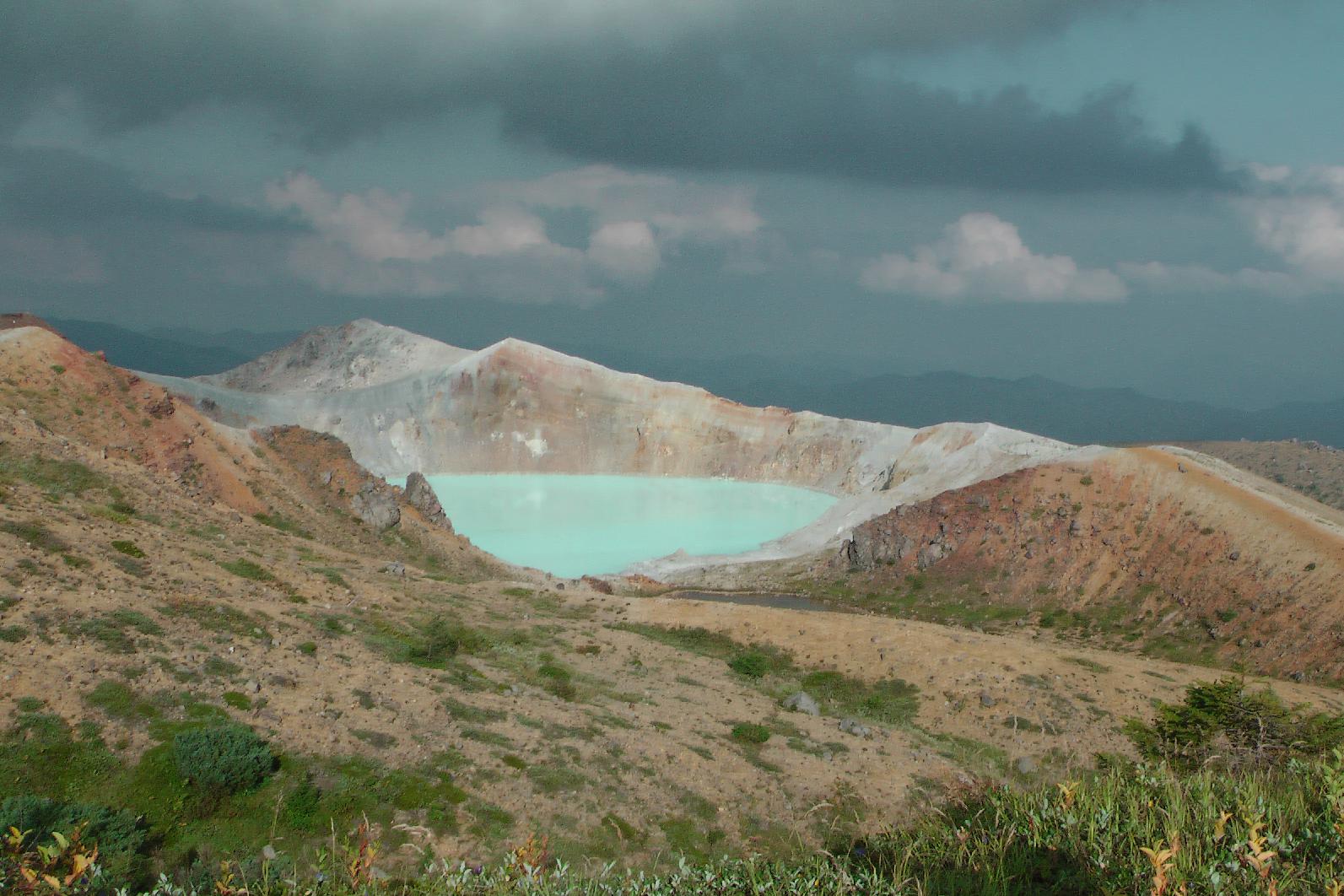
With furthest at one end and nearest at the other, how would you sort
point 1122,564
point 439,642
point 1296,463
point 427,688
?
point 1296,463
point 1122,564
point 439,642
point 427,688

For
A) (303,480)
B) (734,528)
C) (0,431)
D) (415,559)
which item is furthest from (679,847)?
(734,528)

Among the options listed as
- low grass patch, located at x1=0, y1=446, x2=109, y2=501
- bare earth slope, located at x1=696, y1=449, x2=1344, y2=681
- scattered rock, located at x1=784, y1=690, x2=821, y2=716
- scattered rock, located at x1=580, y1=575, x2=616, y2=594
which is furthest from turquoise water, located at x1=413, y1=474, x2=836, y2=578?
scattered rock, located at x1=784, y1=690, x2=821, y2=716

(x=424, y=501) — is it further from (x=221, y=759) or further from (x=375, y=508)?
(x=221, y=759)

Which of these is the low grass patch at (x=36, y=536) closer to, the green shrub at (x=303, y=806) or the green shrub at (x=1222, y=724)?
the green shrub at (x=303, y=806)

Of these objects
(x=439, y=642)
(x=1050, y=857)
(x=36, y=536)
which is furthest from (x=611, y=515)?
(x=1050, y=857)

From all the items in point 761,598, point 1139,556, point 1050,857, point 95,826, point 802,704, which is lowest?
point 761,598
